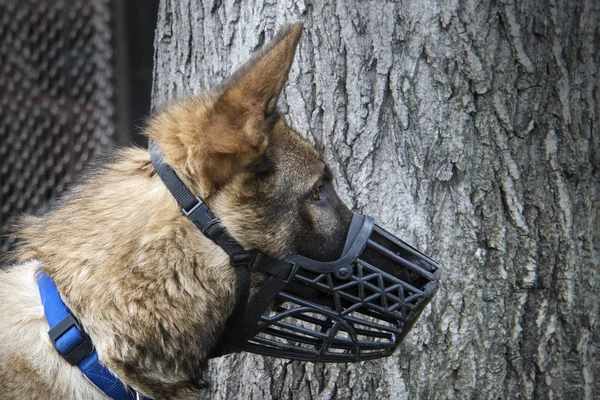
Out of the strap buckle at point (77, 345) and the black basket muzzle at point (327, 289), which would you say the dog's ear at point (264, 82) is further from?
the strap buckle at point (77, 345)

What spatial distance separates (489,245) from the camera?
10.4 feet

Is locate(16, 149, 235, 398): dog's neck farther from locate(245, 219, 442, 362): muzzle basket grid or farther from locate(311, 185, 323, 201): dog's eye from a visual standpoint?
locate(311, 185, 323, 201): dog's eye

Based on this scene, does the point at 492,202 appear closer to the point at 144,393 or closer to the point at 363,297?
the point at 363,297

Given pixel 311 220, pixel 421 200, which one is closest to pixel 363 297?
pixel 311 220

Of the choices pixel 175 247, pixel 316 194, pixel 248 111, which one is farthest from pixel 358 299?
pixel 248 111

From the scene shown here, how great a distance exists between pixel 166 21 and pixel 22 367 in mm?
1940

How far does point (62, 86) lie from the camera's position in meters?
6.33

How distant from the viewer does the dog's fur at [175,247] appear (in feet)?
7.59

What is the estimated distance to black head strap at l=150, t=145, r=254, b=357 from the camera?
7.71ft

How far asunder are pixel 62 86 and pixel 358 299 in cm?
472

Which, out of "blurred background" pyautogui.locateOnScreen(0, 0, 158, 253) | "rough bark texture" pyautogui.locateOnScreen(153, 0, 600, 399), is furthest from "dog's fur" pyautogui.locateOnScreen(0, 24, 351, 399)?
"blurred background" pyautogui.locateOnScreen(0, 0, 158, 253)

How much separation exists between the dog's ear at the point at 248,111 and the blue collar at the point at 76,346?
26.6 inches

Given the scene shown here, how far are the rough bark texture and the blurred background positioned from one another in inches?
126

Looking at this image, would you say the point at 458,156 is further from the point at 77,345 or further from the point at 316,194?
the point at 77,345
